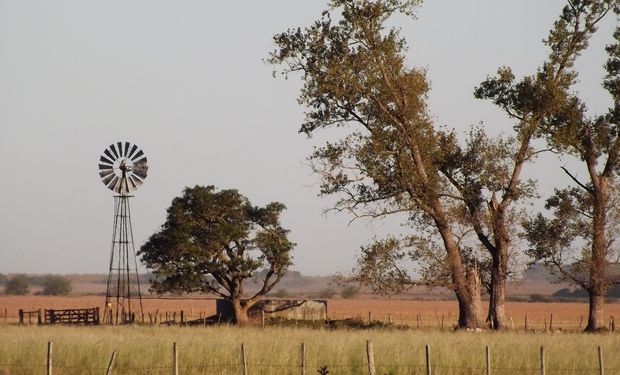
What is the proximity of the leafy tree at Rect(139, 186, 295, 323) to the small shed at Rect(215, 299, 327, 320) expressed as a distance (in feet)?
2.51

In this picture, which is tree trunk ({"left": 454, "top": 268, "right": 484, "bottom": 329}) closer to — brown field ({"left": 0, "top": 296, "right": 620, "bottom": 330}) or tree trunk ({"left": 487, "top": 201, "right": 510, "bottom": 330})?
tree trunk ({"left": 487, "top": 201, "right": 510, "bottom": 330})

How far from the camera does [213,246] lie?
72875 millimetres

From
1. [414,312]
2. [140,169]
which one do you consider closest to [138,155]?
[140,169]

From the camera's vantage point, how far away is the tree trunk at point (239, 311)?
7262 cm

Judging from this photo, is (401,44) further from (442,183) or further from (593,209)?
(593,209)

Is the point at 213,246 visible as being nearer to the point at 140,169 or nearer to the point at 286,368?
the point at 140,169

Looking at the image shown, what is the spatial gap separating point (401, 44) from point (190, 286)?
2430cm

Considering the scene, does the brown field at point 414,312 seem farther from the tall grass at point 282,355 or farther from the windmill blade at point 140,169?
the tall grass at point 282,355

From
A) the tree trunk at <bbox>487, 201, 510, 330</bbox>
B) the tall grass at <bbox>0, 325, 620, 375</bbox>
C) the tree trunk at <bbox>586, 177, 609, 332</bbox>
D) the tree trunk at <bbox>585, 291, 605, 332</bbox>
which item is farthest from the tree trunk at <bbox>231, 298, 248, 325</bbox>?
the tall grass at <bbox>0, 325, 620, 375</bbox>

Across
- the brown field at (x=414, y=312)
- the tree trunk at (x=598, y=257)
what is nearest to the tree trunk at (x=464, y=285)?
the tree trunk at (x=598, y=257)

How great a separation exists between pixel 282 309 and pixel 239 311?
3.22m

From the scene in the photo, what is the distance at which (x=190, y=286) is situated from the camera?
72.3m

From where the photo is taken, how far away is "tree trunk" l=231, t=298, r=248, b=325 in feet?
238

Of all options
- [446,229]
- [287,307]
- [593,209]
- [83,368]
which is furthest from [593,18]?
[83,368]
